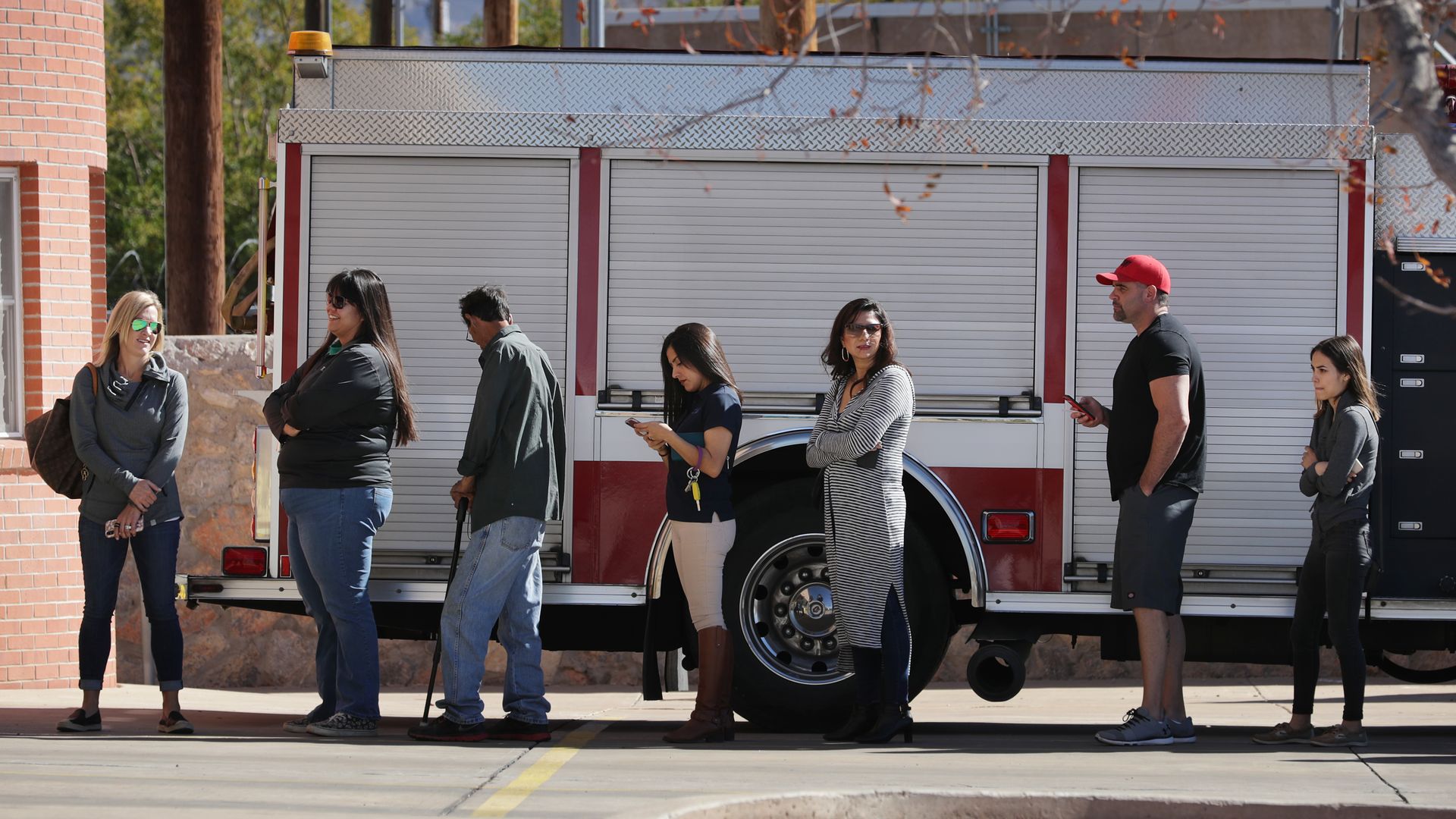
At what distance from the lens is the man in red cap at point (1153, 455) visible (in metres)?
6.74

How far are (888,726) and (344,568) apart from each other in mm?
2291

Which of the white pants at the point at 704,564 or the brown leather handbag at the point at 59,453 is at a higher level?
the brown leather handbag at the point at 59,453

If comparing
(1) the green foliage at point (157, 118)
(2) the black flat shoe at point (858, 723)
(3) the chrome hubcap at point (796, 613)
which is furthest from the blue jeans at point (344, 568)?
(1) the green foliage at point (157, 118)

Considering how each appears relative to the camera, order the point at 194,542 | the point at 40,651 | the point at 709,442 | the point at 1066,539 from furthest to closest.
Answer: the point at 194,542 → the point at 40,651 → the point at 1066,539 → the point at 709,442

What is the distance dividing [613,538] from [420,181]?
1723 mm

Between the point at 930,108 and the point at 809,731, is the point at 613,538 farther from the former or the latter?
the point at 930,108

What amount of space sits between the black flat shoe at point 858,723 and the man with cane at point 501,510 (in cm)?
126

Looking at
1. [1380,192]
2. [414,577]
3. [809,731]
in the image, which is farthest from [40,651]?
[1380,192]

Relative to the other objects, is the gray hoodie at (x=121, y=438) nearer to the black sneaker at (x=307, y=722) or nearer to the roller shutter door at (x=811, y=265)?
the black sneaker at (x=307, y=722)

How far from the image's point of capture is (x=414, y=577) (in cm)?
728

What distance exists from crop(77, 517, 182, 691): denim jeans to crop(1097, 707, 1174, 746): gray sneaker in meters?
3.90

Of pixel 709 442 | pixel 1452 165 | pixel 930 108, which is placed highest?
pixel 930 108

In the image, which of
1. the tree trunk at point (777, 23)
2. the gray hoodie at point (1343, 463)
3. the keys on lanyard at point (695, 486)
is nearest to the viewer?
the gray hoodie at point (1343, 463)

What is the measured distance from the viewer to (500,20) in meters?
17.2
